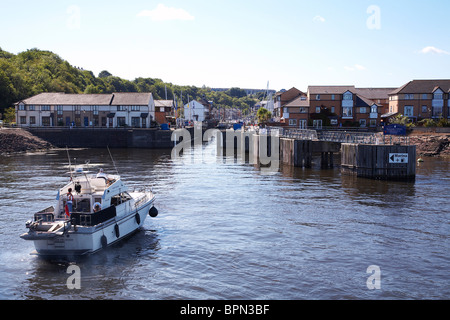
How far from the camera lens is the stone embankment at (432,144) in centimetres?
7944

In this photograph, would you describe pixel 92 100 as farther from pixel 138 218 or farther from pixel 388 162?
pixel 138 218

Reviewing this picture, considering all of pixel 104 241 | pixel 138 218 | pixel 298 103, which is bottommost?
pixel 104 241

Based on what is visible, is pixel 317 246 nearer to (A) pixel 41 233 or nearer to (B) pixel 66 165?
(A) pixel 41 233

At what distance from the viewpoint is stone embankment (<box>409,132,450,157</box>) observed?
79438 millimetres

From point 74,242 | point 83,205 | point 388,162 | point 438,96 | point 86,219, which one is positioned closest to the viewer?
point 74,242

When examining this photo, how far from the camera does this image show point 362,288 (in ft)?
66.9

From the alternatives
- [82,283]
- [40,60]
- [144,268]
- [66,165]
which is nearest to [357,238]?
[144,268]

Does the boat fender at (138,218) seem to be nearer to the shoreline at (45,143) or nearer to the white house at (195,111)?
the shoreline at (45,143)

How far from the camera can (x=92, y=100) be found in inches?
4419

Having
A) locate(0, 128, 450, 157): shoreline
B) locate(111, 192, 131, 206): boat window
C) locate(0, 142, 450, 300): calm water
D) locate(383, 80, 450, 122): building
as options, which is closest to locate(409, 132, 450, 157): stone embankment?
locate(0, 128, 450, 157): shoreline

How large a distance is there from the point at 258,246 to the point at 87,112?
9386 cm

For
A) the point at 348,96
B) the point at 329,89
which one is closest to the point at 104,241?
the point at 348,96

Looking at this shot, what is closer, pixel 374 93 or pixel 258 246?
pixel 258 246

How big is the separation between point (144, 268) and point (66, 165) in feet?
148
